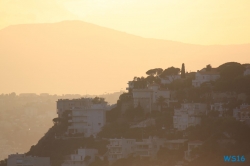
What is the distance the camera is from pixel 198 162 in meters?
78.1

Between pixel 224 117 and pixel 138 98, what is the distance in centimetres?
1204

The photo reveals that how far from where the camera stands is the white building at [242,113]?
277 ft

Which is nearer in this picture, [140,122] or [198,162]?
[198,162]

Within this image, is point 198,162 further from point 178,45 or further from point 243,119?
point 178,45

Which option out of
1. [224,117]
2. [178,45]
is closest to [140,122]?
[224,117]

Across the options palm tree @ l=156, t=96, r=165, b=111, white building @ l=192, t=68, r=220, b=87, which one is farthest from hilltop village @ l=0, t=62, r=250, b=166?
palm tree @ l=156, t=96, r=165, b=111

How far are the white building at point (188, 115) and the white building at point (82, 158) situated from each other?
24.5ft

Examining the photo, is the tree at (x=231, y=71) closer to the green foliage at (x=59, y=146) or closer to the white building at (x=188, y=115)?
the white building at (x=188, y=115)

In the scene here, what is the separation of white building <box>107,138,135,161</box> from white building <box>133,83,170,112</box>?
Result: 8422 mm

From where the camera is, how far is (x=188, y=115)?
287ft

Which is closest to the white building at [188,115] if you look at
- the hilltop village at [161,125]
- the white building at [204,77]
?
the hilltop village at [161,125]

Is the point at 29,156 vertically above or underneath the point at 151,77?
underneath

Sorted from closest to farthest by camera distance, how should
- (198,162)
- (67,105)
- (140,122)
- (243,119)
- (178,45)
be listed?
(198,162)
(243,119)
(140,122)
(67,105)
(178,45)

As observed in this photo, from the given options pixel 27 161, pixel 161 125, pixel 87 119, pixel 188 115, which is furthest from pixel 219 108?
pixel 27 161
